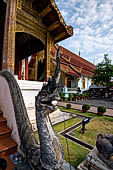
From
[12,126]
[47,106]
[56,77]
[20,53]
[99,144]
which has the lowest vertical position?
[99,144]

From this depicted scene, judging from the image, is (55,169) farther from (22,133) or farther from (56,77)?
(56,77)

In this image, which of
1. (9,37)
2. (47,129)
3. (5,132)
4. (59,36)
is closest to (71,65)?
(59,36)

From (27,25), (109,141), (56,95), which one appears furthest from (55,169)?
(27,25)

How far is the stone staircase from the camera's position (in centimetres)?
168

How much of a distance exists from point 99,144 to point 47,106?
131cm

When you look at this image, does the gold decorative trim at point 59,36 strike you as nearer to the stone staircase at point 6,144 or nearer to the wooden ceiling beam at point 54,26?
the wooden ceiling beam at point 54,26

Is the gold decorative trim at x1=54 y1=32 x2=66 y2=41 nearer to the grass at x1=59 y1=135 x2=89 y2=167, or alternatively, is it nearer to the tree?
the grass at x1=59 y1=135 x2=89 y2=167

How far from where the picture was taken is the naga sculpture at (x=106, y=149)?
153cm

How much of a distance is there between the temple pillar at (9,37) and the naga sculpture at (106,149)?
343cm

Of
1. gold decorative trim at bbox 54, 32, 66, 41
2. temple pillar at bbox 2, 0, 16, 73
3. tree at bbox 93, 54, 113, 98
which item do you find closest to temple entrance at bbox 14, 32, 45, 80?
gold decorative trim at bbox 54, 32, 66, 41

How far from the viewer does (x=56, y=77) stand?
1.00 m

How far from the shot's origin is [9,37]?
3.41 meters

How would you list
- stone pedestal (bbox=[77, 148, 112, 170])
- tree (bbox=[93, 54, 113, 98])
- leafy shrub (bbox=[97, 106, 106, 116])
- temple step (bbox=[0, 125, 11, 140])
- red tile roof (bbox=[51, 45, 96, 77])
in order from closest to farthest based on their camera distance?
1. stone pedestal (bbox=[77, 148, 112, 170])
2. temple step (bbox=[0, 125, 11, 140])
3. leafy shrub (bbox=[97, 106, 106, 116])
4. red tile roof (bbox=[51, 45, 96, 77])
5. tree (bbox=[93, 54, 113, 98])

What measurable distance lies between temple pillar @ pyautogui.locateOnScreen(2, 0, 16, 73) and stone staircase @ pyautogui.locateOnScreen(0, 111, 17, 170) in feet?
6.76
